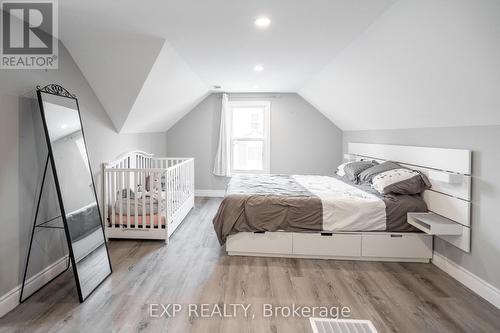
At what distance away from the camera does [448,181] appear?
2508 millimetres

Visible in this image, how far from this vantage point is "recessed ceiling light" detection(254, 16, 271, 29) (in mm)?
2286

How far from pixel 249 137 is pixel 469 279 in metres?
4.32

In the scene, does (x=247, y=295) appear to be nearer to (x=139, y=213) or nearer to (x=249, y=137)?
(x=139, y=213)

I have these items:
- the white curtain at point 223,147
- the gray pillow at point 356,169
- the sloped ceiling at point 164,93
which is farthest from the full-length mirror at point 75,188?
the white curtain at point 223,147

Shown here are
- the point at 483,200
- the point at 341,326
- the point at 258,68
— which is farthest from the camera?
the point at 258,68

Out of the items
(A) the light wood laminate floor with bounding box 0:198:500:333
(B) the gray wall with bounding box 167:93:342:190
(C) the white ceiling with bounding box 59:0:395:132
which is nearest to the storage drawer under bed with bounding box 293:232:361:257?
(A) the light wood laminate floor with bounding box 0:198:500:333

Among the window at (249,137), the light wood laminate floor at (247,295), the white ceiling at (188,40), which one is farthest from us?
the window at (249,137)

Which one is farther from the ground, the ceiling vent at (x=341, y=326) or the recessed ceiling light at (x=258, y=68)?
the recessed ceiling light at (x=258, y=68)

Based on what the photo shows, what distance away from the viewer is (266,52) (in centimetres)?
313

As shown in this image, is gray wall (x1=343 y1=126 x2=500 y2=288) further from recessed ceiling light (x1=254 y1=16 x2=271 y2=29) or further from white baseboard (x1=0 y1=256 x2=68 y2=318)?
white baseboard (x1=0 y1=256 x2=68 y2=318)

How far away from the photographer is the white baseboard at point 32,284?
6.51ft

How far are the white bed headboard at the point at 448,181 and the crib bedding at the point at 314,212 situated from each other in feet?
0.63

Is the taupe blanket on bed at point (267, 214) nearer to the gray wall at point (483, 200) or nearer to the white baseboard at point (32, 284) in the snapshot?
the gray wall at point (483, 200)

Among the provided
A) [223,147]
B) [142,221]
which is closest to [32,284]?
[142,221]
